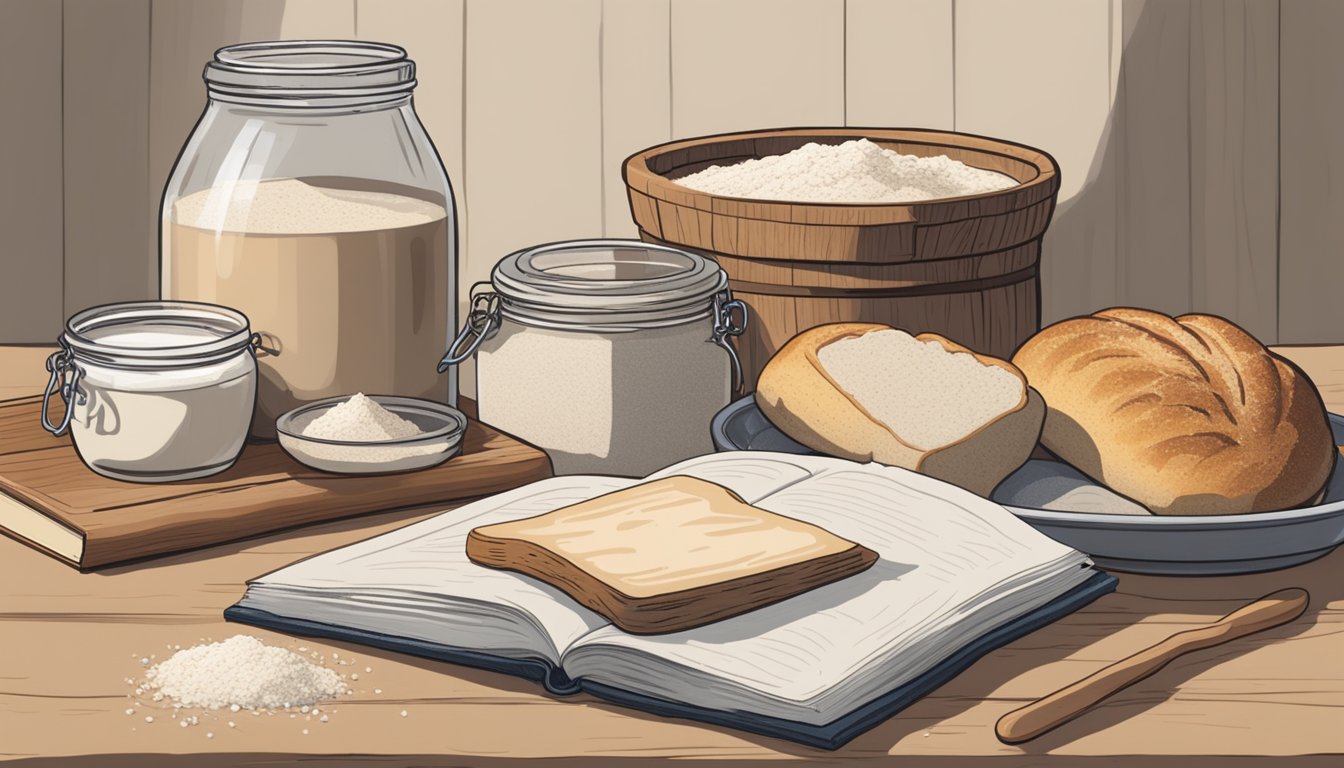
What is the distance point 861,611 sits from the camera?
0.91 metres

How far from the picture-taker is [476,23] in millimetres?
1931

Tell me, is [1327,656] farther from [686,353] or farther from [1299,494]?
[686,353]

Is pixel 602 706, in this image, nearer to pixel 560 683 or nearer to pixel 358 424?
pixel 560 683

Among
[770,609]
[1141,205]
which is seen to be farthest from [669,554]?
[1141,205]

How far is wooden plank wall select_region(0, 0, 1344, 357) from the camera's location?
1.93m

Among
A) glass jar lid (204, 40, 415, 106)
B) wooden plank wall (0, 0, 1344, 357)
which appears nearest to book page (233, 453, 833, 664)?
glass jar lid (204, 40, 415, 106)

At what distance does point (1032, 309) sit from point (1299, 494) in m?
0.35

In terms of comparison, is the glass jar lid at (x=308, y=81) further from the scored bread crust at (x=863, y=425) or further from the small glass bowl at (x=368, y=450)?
the scored bread crust at (x=863, y=425)

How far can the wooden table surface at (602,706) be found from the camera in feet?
2.76

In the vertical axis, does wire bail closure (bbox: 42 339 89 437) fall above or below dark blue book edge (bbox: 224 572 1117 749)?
above

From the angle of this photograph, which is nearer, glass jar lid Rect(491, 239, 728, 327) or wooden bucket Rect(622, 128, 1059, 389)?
glass jar lid Rect(491, 239, 728, 327)

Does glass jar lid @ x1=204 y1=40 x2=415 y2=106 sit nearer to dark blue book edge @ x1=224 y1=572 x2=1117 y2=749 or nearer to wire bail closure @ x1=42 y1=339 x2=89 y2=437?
wire bail closure @ x1=42 y1=339 x2=89 y2=437

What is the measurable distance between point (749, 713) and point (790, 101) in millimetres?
1188

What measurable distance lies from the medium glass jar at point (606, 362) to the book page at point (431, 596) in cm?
15
